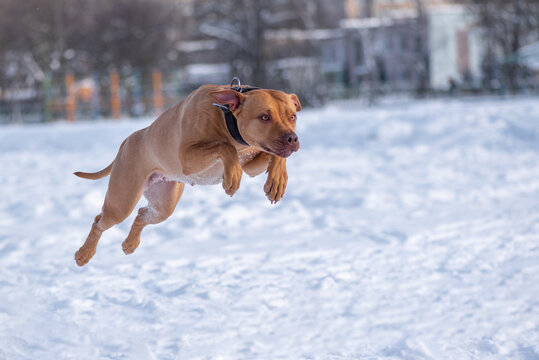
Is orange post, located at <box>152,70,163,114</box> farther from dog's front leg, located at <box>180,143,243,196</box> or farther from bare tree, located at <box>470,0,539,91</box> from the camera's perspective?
dog's front leg, located at <box>180,143,243,196</box>

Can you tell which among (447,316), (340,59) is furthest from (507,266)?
(340,59)

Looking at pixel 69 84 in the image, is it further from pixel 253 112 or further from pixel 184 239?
pixel 253 112

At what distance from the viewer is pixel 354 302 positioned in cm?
511

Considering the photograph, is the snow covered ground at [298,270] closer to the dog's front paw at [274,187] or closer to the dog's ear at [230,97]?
the dog's front paw at [274,187]

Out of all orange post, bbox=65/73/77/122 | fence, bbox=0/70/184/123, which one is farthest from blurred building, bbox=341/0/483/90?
orange post, bbox=65/73/77/122

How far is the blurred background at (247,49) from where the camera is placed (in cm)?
2862

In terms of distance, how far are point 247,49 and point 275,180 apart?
100ft

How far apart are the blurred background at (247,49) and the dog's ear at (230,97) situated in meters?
23.4

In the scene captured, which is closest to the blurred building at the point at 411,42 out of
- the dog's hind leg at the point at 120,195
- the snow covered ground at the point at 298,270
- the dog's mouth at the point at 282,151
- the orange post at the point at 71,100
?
the orange post at the point at 71,100

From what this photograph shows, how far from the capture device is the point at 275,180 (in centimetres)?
369

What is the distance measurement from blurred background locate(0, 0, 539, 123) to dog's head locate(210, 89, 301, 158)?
23.4 metres

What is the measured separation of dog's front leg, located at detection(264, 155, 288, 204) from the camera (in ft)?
12.0

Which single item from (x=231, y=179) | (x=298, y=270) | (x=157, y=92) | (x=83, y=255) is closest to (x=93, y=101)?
(x=157, y=92)

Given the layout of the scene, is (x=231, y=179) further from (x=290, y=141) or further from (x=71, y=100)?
(x=71, y=100)
